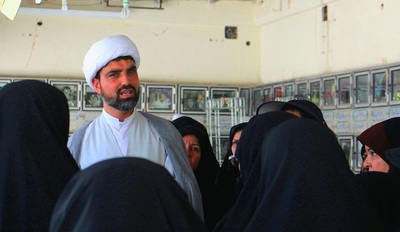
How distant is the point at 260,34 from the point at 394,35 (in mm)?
3328

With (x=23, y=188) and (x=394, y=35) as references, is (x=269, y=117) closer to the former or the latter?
(x=23, y=188)

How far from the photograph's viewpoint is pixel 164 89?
10625 mm

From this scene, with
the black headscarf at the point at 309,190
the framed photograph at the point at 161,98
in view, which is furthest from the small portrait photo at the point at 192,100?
the black headscarf at the point at 309,190

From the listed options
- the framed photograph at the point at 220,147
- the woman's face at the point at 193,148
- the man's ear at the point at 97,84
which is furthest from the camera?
the framed photograph at the point at 220,147

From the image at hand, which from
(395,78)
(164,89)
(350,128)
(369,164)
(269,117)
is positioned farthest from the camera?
(164,89)

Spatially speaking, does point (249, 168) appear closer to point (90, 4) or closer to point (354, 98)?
point (354, 98)

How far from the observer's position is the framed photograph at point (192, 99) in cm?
1068

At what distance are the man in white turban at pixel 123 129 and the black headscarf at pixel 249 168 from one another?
0.54m

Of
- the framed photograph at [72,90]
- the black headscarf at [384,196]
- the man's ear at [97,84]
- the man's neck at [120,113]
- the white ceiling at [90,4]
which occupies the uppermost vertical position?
the white ceiling at [90,4]

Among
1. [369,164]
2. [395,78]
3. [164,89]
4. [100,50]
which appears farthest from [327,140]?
[164,89]

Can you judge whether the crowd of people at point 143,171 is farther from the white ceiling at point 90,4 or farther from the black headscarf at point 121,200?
the white ceiling at point 90,4

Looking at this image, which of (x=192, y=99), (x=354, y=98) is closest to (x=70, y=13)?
(x=192, y=99)

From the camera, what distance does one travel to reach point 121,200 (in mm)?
1744

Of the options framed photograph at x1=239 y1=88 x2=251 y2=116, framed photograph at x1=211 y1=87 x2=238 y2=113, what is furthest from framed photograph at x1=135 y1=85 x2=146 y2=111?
framed photograph at x1=239 y1=88 x2=251 y2=116
